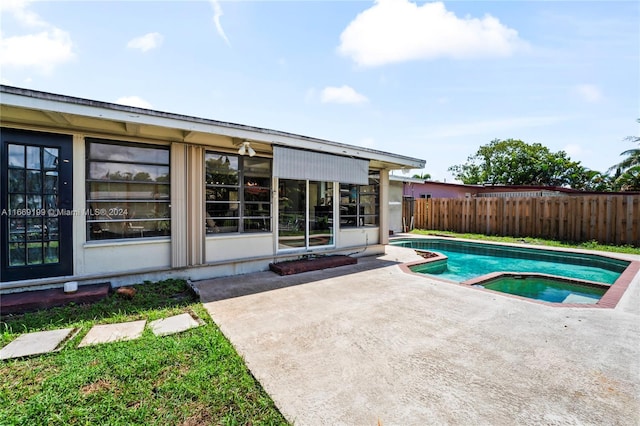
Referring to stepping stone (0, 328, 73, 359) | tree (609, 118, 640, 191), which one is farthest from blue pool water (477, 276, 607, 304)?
tree (609, 118, 640, 191)

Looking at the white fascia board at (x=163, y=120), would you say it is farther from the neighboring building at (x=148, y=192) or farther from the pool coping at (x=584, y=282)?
the pool coping at (x=584, y=282)

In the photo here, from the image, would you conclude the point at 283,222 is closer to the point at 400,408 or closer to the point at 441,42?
the point at 400,408

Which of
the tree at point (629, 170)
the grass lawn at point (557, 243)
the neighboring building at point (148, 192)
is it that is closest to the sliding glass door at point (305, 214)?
the neighboring building at point (148, 192)

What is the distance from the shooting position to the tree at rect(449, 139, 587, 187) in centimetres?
2988

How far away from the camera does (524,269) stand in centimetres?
905

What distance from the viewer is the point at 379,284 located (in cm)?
567

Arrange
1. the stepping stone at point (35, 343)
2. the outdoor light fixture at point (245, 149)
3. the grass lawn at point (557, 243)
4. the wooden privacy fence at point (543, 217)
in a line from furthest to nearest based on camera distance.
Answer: the wooden privacy fence at point (543, 217) → the grass lawn at point (557, 243) → the outdoor light fixture at point (245, 149) → the stepping stone at point (35, 343)

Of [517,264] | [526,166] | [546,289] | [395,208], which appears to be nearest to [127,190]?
[546,289]

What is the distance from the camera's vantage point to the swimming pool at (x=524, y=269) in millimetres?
6364

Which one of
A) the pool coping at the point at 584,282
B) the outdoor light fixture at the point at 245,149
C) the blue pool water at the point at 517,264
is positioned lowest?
the blue pool water at the point at 517,264

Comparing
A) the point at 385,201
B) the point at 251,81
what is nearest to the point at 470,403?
the point at 385,201

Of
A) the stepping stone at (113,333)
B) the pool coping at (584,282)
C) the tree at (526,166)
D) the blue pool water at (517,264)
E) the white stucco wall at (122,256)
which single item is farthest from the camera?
the tree at (526,166)

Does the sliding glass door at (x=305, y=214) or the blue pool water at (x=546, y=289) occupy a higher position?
the sliding glass door at (x=305, y=214)

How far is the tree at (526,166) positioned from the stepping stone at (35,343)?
37.3 meters
